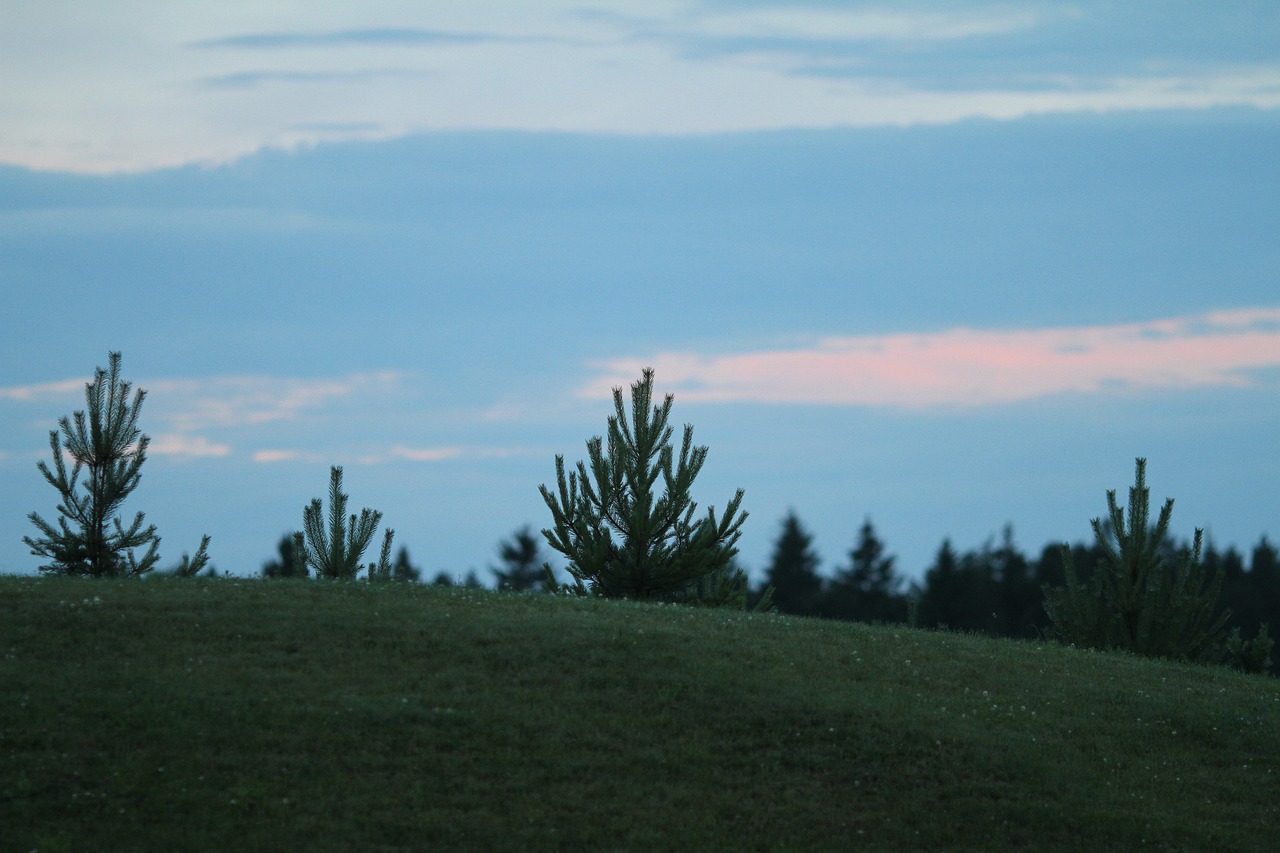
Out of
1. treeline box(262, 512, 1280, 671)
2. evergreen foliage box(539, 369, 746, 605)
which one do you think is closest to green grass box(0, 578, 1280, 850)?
evergreen foliage box(539, 369, 746, 605)

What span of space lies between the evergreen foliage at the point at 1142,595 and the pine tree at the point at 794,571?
197 feet

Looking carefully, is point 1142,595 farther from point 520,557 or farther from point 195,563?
point 520,557

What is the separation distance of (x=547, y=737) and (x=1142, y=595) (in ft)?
49.5

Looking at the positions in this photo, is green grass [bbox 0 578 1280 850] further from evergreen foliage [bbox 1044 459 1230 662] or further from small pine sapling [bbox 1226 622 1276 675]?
small pine sapling [bbox 1226 622 1276 675]

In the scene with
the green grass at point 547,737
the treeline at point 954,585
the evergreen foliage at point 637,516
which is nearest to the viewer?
the green grass at point 547,737

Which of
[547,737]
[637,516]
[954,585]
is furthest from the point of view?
[954,585]

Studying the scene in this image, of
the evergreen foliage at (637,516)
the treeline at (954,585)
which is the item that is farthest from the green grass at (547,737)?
the treeline at (954,585)

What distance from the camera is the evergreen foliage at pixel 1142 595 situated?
24.3 m

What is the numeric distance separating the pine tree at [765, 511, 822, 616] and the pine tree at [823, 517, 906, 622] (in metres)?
1.42

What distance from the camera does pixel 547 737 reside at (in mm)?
13945

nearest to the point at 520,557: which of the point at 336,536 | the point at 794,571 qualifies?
the point at 794,571

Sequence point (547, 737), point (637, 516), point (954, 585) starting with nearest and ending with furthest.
Result: point (547, 737)
point (637, 516)
point (954, 585)

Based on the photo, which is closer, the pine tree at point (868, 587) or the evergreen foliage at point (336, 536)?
the evergreen foliage at point (336, 536)

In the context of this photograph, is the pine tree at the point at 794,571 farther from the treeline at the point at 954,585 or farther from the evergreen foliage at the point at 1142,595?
the evergreen foliage at the point at 1142,595
